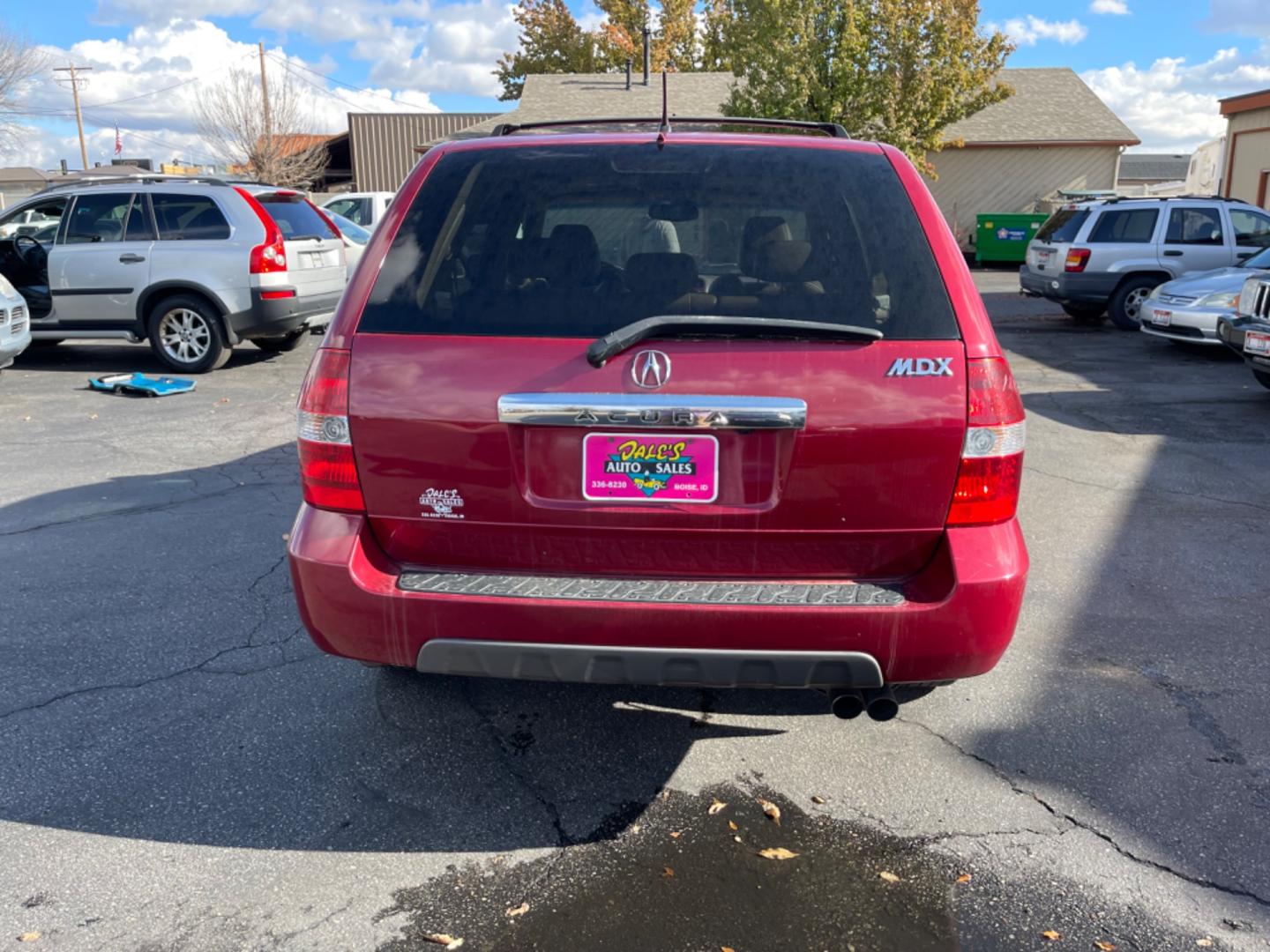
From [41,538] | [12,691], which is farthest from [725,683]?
[41,538]

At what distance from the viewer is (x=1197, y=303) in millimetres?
11391

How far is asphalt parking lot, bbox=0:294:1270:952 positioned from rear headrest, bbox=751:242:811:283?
158cm

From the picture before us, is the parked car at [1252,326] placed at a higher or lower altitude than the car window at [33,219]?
lower

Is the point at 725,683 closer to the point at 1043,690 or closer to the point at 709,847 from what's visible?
the point at 709,847

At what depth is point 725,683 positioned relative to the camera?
8.96 ft

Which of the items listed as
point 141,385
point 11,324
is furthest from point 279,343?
point 11,324

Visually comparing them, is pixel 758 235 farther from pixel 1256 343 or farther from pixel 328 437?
pixel 1256 343

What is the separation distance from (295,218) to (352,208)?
1055 cm

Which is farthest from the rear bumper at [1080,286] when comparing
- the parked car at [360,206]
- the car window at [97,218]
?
the parked car at [360,206]

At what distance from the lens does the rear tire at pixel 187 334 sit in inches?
421

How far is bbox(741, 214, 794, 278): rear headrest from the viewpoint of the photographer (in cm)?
288

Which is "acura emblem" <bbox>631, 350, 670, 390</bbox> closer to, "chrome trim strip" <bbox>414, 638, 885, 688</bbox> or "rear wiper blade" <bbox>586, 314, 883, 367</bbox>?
"rear wiper blade" <bbox>586, 314, 883, 367</bbox>

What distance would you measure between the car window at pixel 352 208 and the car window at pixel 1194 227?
47.4ft

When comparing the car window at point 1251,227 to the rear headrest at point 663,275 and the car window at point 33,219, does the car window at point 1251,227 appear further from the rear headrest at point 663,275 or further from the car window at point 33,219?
the car window at point 33,219
